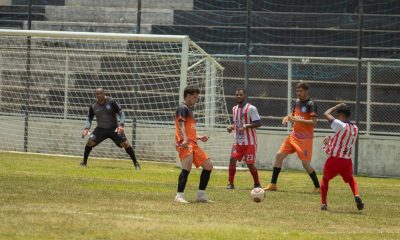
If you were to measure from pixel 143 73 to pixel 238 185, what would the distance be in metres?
8.33

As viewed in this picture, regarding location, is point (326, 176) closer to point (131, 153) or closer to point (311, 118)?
point (311, 118)

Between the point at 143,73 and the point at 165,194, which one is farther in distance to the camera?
the point at 143,73

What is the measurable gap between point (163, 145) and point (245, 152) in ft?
26.6

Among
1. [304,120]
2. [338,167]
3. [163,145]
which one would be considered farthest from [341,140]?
[163,145]

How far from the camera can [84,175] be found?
19.3m

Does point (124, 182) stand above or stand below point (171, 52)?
below

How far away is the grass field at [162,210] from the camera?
11000 mm

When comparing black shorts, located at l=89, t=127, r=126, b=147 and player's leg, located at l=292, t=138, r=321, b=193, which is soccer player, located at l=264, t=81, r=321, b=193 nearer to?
player's leg, located at l=292, t=138, r=321, b=193

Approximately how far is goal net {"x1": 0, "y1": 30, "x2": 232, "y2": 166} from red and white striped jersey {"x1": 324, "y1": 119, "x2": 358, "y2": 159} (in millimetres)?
12053

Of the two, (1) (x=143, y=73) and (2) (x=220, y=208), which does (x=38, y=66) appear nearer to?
(1) (x=143, y=73)

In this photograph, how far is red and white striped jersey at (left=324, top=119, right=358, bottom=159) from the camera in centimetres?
1435

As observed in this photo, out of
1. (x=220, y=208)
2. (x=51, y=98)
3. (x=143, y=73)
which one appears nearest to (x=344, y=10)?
(x=143, y=73)

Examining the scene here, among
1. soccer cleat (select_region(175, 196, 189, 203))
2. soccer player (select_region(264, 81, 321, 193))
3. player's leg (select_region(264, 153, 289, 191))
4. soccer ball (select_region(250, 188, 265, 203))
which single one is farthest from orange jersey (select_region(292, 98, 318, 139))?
soccer cleat (select_region(175, 196, 189, 203))

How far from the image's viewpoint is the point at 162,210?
13305mm
